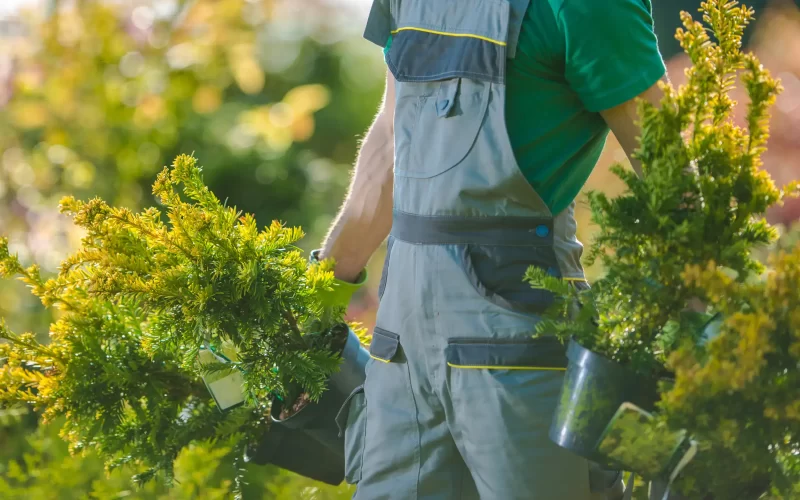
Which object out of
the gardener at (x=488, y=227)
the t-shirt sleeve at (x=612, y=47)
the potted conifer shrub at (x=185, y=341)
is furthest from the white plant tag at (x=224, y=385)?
the t-shirt sleeve at (x=612, y=47)

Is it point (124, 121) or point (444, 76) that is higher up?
point (444, 76)

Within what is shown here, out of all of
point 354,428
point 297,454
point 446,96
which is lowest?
point 297,454

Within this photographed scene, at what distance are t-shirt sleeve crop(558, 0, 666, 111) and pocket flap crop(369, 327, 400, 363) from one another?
0.54m

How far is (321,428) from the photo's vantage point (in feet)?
6.17

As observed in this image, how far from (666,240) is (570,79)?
0.38 m

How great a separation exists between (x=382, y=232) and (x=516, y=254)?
516mm

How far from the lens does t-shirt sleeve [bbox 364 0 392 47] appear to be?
70.6 inches

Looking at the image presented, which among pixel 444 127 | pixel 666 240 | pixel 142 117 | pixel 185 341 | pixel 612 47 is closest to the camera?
pixel 666 240

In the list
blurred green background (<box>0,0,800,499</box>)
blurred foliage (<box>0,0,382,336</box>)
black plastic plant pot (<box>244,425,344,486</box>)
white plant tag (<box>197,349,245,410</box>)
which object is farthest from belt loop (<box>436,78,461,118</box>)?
blurred foliage (<box>0,0,382,336</box>)

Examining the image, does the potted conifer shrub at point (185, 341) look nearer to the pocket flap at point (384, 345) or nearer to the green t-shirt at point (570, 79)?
the pocket flap at point (384, 345)

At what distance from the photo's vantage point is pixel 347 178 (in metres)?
4.99

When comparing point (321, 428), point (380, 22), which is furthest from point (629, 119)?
point (321, 428)

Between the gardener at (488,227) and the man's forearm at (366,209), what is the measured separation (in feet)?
0.84

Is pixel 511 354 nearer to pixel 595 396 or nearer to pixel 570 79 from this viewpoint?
pixel 595 396
